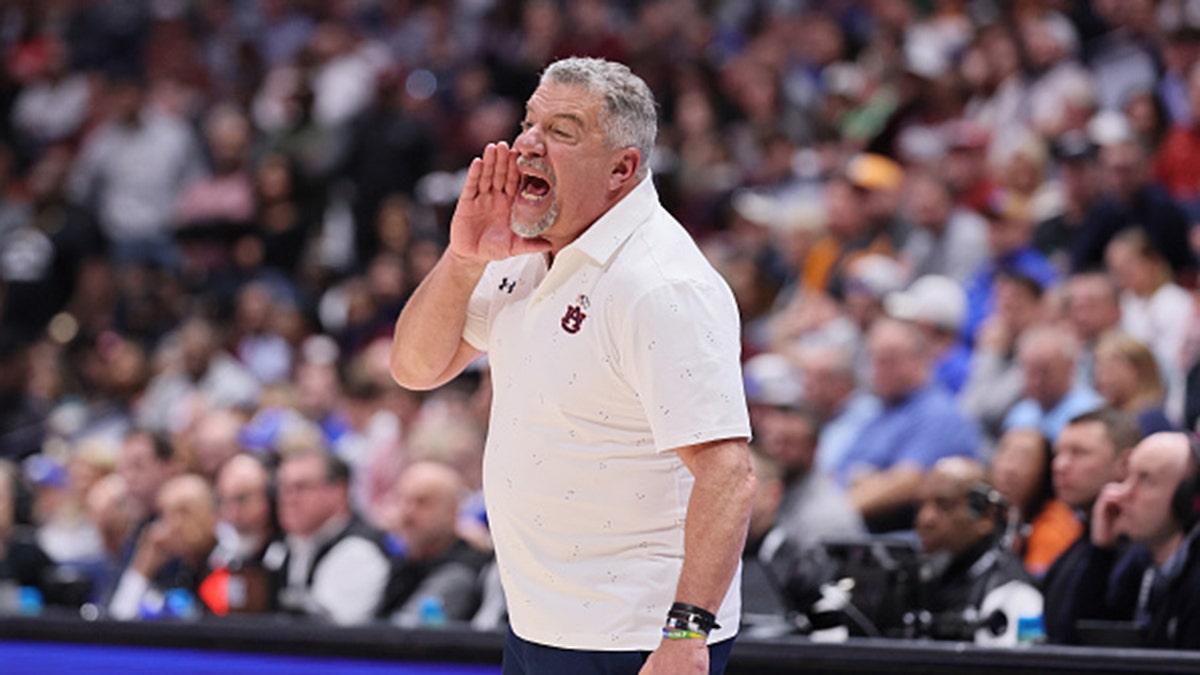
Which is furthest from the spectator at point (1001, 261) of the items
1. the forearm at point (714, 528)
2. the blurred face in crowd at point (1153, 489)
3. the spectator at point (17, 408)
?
the spectator at point (17, 408)

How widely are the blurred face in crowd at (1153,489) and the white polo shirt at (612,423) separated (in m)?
1.97

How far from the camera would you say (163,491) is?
7.55m

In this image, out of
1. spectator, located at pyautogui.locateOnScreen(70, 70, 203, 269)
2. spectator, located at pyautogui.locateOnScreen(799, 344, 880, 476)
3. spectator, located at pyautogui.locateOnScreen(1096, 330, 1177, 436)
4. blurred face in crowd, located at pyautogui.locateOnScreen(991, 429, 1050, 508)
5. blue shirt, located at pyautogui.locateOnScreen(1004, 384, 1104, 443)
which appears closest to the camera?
blurred face in crowd, located at pyautogui.locateOnScreen(991, 429, 1050, 508)

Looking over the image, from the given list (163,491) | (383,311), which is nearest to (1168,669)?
(163,491)

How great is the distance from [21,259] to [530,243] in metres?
9.55

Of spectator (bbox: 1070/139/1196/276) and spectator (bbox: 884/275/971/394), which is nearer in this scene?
spectator (bbox: 884/275/971/394)

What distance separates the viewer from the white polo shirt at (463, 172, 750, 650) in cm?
309

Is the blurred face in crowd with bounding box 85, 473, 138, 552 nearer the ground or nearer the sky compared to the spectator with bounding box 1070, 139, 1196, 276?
nearer the ground

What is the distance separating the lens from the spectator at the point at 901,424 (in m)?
6.77

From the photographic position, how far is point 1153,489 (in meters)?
4.78

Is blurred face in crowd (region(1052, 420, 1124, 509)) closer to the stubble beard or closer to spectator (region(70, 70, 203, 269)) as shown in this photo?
the stubble beard

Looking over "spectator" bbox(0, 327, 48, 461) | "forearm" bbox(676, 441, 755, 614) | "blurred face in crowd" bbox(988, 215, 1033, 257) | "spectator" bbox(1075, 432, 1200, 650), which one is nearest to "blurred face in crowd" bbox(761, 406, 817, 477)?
"spectator" bbox(1075, 432, 1200, 650)

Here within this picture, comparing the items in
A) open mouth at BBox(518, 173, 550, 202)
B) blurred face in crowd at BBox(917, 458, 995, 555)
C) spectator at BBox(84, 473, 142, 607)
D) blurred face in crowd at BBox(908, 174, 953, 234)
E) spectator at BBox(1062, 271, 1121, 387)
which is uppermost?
blurred face in crowd at BBox(908, 174, 953, 234)

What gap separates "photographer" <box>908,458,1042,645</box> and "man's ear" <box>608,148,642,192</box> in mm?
2062
